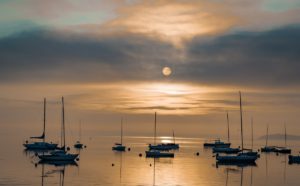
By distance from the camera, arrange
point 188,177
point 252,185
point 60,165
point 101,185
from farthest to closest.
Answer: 1. point 60,165
2. point 188,177
3. point 252,185
4. point 101,185

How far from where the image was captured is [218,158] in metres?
126

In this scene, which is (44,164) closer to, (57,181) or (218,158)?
(57,181)

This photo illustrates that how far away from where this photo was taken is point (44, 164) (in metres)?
112

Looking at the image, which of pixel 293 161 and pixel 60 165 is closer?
pixel 60 165

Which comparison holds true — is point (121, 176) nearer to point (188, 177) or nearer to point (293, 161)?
point (188, 177)

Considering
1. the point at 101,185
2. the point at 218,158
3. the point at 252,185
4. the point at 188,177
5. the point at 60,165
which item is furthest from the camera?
the point at 218,158

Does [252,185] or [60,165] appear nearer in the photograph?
[252,185]

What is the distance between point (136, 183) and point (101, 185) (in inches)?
267

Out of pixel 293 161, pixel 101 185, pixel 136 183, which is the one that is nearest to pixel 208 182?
pixel 136 183

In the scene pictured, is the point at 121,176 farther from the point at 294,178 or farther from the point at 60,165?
the point at 294,178

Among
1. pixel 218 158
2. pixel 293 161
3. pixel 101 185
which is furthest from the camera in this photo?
pixel 293 161

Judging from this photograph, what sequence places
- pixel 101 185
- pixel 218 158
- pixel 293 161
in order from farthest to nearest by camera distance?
pixel 293 161, pixel 218 158, pixel 101 185

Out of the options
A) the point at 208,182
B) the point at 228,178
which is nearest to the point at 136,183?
the point at 208,182

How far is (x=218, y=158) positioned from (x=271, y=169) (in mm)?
16119
